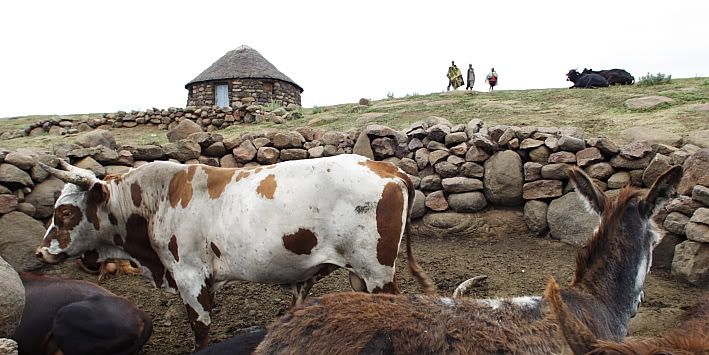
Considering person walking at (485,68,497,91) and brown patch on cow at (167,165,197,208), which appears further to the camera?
person walking at (485,68,497,91)

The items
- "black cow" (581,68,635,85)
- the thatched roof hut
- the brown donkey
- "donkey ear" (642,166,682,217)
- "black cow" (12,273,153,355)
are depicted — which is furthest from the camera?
the thatched roof hut

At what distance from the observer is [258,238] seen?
463 cm

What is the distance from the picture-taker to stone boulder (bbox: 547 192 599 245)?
7438mm

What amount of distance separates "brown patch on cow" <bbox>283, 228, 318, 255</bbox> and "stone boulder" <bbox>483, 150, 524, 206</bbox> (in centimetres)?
450

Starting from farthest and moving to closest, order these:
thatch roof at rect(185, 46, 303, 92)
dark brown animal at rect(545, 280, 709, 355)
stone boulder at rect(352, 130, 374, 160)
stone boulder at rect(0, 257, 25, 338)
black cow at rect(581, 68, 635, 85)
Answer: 1. thatch roof at rect(185, 46, 303, 92)
2. black cow at rect(581, 68, 635, 85)
3. stone boulder at rect(352, 130, 374, 160)
4. stone boulder at rect(0, 257, 25, 338)
5. dark brown animal at rect(545, 280, 709, 355)

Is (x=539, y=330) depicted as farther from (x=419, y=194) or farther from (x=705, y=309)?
(x=419, y=194)

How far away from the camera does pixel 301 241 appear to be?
4.55 m

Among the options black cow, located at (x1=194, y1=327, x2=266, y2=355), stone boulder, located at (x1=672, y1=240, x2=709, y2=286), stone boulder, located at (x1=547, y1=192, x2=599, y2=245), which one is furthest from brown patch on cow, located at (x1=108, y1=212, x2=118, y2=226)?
stone boulder, located at (x1=672, y1=240, x2=709, y2=286)

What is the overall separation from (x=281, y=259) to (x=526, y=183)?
487cm

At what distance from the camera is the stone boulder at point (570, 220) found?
7.44m

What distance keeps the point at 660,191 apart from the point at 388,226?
207cm

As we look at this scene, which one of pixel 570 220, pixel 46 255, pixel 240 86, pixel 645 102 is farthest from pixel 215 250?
pixel 240 86

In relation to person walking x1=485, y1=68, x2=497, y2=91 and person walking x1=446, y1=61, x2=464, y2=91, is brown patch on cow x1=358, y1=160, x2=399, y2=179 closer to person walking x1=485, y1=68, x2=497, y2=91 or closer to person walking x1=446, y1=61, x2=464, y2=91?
person walking x1=485, y1=68, x2=497, y2=91

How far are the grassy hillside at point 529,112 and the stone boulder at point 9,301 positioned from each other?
9686 mm
